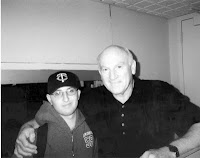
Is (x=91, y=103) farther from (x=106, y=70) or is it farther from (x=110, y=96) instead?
(x=106, y=70)

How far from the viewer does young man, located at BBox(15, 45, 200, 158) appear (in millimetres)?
1032

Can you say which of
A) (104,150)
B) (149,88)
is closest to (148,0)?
(149,88)

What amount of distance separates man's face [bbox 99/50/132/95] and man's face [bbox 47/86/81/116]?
17 cm

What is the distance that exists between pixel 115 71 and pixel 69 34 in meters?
0.55

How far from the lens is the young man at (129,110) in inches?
40.6

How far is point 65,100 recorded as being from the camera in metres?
0.99

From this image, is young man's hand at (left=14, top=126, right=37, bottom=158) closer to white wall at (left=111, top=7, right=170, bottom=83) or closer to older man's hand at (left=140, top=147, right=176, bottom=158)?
older man's hand at (left=140, top=147, right=176, bottom=158)

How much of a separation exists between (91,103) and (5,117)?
19.6 inches

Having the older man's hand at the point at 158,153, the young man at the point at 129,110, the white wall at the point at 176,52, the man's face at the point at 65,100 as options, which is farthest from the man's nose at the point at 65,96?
the white wall at the point at 176,52

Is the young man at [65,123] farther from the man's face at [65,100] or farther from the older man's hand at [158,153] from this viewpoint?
the older man's hand at [158,153]

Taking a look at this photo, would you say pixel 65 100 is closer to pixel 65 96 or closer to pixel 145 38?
pixel 65 96

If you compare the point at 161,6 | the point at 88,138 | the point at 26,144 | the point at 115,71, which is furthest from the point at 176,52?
the point at 26,144

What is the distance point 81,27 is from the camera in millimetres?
1491

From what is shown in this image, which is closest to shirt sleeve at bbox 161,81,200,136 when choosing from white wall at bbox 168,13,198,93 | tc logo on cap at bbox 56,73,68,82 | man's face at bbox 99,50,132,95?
man's face at bbox 99,50,132,95
